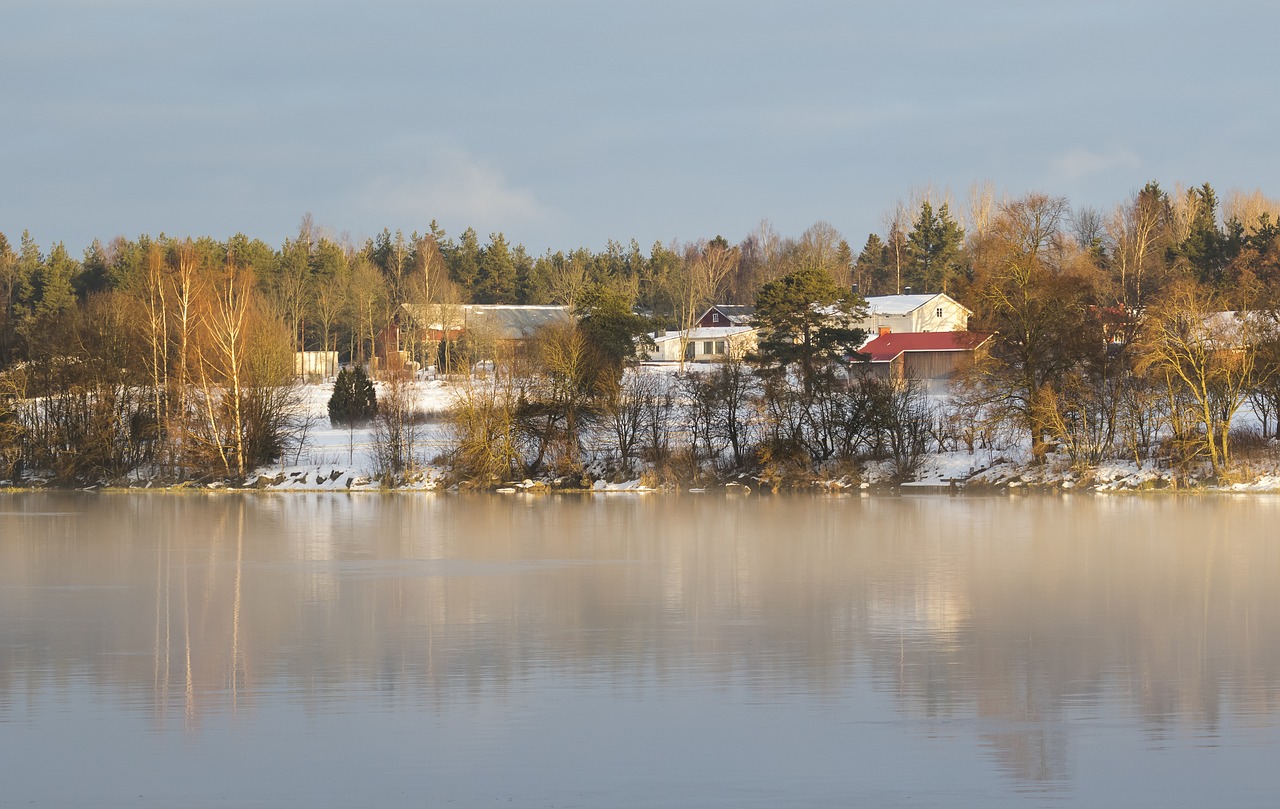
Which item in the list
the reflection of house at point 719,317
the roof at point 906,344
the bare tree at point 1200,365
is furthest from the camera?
the reflection of house at point 719,317

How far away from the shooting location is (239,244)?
11769 centimetres

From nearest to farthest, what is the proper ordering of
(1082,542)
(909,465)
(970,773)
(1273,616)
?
1. (970,773)
2. (1273,616)
3. (1082,542)
4. (909,465)

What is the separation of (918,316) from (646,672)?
80.6 m

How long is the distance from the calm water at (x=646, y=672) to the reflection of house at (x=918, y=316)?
63889mm

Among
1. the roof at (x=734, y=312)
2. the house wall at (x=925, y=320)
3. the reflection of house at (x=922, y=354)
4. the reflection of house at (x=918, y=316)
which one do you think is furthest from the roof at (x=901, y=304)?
the roof at (x=734, y=312)

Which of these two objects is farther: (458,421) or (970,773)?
(458,421)

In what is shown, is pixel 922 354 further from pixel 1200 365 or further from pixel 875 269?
pixel 875 269

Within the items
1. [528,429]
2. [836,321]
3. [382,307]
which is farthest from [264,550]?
[382,307]

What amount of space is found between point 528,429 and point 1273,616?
35.3 m

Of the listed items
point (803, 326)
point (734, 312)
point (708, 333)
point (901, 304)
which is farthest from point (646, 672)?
point (734, 312)

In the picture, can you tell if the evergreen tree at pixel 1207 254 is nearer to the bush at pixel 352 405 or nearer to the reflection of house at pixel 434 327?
the reflection of house at pixel 434 327

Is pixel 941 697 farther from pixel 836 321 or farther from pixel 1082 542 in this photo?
pixel 836 321

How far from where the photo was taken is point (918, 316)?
92.8m

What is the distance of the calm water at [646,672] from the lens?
1063 cm
